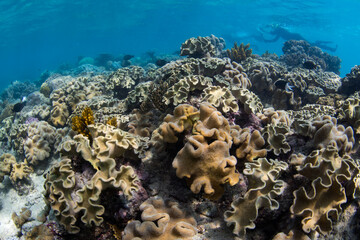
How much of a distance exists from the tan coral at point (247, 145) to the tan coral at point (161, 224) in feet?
4.21

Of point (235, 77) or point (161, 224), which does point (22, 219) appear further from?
point (235, 77)

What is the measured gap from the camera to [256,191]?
101 inches

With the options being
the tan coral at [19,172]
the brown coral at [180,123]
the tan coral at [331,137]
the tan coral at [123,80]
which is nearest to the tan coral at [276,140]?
the tan coral at [331,137]

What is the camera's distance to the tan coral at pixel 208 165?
2.71 meters

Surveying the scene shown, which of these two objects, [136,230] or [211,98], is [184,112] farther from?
[136,230]

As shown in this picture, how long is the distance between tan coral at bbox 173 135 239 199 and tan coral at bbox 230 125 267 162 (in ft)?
1.93

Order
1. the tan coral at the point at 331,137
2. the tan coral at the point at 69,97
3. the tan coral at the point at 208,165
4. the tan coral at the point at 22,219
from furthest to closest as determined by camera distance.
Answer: the tan coral at the point at 69,97
the tan coral at the point at 22,219
the tan coral at the point at 331,137
the tan coral at the point at 208,165

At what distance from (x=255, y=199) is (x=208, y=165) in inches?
27.7

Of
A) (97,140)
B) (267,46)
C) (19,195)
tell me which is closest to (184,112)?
(97,140)

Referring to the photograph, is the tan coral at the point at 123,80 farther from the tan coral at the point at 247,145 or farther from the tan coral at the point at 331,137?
Answer: the tan coral at the point at 331,137

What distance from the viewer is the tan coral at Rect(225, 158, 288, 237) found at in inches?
97.0

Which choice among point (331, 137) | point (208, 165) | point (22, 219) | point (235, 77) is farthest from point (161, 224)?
point (235, 77)

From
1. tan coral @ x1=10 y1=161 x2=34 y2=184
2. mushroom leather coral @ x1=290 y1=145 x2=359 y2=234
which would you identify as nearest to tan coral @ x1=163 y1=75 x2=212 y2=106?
mushroom leather coral @ x1=290 y1=145 x2=359 y2=234

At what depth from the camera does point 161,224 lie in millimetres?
2631
